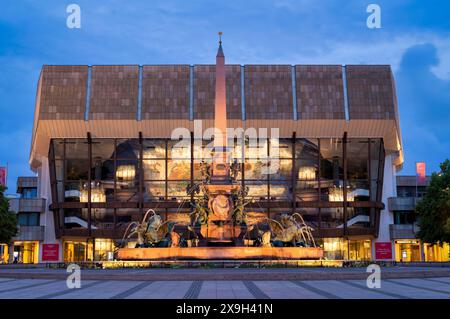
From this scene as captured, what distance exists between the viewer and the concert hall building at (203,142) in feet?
217

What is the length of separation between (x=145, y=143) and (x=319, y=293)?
172ft

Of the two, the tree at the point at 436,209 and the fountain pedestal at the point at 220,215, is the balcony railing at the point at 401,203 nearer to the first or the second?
the tree at the point at 436,209

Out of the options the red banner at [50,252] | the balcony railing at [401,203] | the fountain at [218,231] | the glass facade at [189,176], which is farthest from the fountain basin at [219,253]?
the balcony railing at [401,203]

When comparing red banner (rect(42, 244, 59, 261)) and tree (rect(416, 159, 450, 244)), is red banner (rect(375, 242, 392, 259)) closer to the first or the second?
tree (rect(416, 159, 450, 244))

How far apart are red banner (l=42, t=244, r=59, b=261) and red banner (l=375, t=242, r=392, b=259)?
36.7 metres

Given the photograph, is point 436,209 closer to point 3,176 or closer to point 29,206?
point 29,206

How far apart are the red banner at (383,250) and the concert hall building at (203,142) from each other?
12 cm

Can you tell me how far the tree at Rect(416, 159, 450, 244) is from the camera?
54406 millimetres

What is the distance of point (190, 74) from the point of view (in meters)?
67.1

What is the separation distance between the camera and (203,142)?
68.9 m

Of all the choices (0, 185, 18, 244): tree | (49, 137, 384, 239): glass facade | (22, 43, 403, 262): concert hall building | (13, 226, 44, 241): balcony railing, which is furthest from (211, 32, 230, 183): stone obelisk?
(13, 226, 44, 241): balcony railing

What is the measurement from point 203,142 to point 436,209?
26499mm
